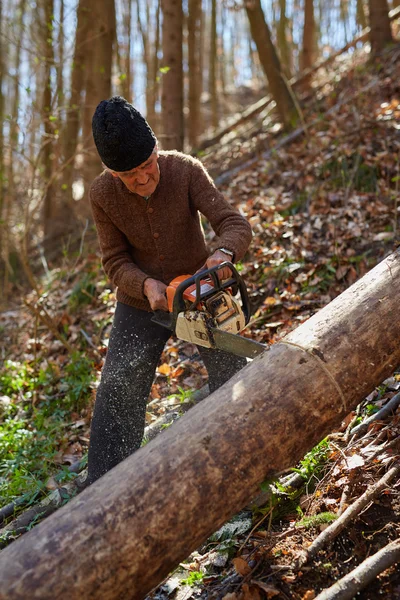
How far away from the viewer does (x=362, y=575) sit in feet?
6.89

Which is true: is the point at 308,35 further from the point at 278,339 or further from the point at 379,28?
the point at 278,339

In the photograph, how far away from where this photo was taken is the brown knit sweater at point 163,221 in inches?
126

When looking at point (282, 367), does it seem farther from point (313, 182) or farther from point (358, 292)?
point (313, 182)

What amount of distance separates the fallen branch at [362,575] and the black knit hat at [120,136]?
6.88 ft

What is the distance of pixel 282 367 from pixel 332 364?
0.74 ft

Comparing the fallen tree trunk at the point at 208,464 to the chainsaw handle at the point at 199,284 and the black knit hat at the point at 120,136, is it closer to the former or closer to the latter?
the chainsaw handle at the point at 199,284

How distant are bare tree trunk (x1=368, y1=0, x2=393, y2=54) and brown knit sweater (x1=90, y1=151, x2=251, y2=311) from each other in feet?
22.3

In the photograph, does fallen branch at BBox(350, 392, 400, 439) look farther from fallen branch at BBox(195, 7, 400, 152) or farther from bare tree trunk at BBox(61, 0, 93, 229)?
fallen branch at BBox(195, 7, 400, 152)

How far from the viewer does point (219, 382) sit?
3.40 m

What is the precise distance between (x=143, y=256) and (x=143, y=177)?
58 centimetres

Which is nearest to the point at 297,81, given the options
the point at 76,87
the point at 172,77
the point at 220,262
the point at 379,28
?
the point at 379,28

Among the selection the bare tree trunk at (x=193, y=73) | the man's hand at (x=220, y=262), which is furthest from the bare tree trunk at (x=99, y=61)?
the man's hand at (x=220, y=262)

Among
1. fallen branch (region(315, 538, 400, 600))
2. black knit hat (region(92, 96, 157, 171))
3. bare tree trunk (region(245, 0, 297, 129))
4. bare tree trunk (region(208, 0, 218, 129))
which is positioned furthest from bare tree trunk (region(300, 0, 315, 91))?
fallen branch (region(315, 538, 400, 600))

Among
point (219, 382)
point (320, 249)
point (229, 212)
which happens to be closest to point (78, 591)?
point (219, 382)
